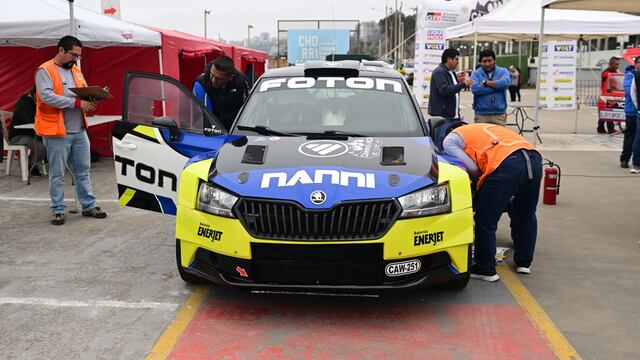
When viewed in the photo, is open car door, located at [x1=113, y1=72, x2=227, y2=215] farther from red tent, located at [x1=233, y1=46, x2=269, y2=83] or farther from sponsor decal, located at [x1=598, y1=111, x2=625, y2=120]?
red tent, located at [x1=233, y1=46, x2=269, y2=83]

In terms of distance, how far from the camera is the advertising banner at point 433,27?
910 inches

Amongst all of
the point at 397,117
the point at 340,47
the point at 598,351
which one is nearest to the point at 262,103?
the point at 397,117

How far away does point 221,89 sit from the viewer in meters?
6.96

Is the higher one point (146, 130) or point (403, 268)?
point (146, 130)

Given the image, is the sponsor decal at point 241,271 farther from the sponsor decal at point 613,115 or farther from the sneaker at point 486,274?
the sponsor decal at point 613,115

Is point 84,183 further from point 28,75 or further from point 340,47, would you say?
point 340,47

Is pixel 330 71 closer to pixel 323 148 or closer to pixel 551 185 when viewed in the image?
pixel 323 148

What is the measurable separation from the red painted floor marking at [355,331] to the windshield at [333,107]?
1418 mm

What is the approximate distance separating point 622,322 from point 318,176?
87.1 inches

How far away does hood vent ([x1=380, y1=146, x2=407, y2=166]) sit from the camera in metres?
4.22

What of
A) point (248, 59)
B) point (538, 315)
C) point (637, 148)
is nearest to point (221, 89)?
point (538, 315)

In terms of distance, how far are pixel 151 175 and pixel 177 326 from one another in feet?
5.43

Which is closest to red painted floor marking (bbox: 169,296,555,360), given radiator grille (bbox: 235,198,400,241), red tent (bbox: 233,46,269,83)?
radiator grille (bbox: 235,198,400,241)

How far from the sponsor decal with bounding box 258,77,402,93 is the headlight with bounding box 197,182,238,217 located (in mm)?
1673
